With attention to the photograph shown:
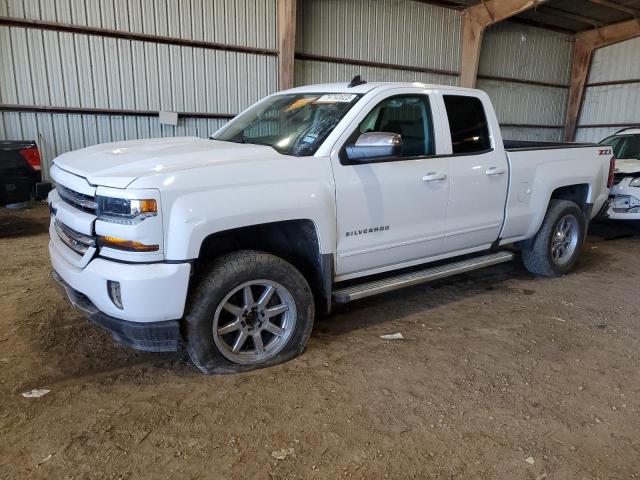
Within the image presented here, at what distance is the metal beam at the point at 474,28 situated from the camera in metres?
12.7

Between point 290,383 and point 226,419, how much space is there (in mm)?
528

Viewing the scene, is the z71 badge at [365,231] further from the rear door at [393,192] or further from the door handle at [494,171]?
the door handle at [494,171]

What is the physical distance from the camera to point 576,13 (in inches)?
571

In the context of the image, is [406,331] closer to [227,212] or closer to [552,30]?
[227,212]

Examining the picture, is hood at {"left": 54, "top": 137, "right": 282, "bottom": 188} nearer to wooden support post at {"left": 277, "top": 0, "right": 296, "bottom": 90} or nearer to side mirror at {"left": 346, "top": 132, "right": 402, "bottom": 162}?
side mirror at {"left": 346, "top": 132, "right": 402, "bottom": 162}

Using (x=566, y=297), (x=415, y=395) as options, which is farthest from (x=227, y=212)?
(x=566, y=297)

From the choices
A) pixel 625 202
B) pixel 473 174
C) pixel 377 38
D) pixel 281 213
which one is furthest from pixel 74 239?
pixel 377 38

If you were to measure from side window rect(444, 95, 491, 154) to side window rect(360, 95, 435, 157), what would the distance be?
240 mm

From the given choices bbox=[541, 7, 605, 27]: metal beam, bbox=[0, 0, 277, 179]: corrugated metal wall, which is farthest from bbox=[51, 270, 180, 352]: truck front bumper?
bbox=[541, 7, 605, 27]: metal beam

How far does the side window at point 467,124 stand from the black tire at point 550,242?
1337mm

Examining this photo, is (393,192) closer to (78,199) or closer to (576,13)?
(78,199)

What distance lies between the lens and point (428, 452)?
2.55m

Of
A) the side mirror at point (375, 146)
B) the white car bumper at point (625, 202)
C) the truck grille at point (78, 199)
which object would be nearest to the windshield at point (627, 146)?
the white car bumper at point (625, 202)

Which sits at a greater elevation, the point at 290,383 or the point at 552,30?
the point at 552,30
